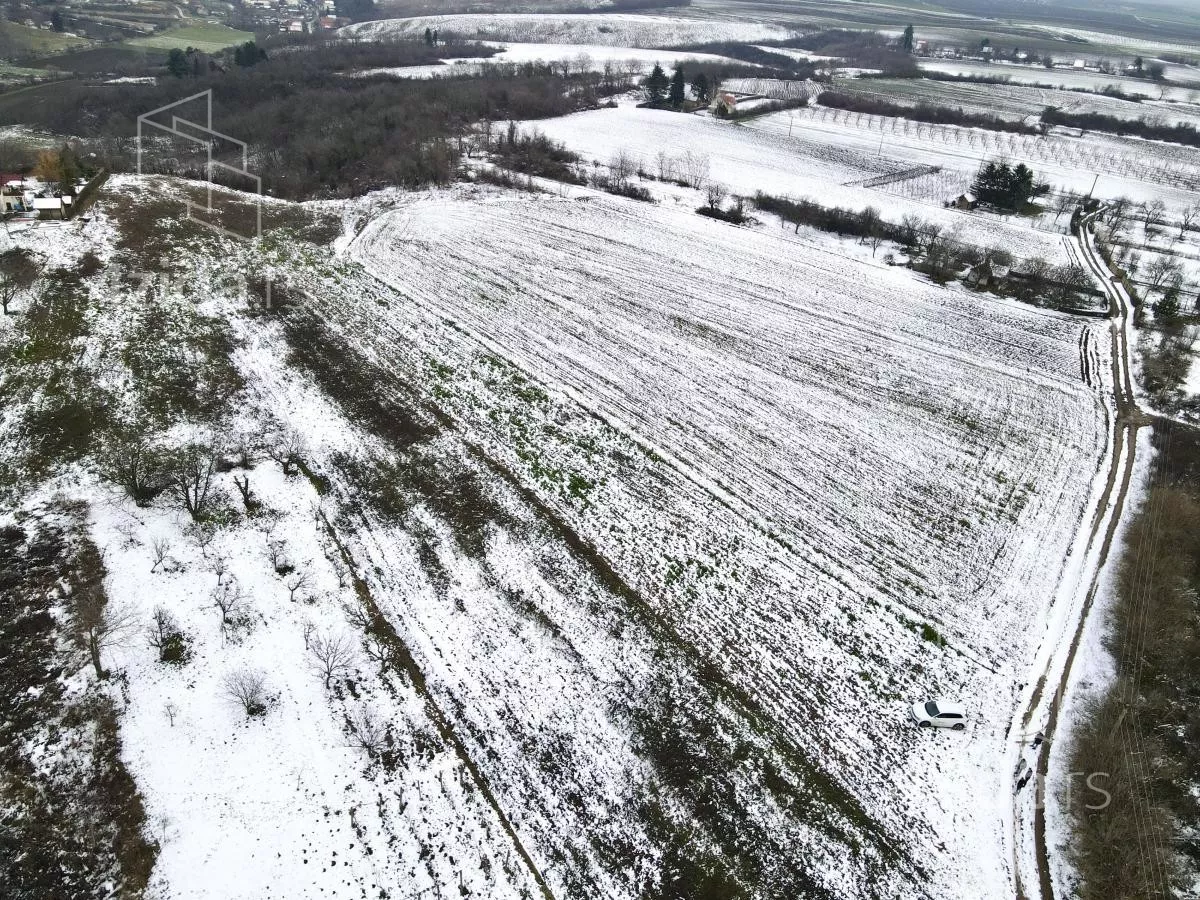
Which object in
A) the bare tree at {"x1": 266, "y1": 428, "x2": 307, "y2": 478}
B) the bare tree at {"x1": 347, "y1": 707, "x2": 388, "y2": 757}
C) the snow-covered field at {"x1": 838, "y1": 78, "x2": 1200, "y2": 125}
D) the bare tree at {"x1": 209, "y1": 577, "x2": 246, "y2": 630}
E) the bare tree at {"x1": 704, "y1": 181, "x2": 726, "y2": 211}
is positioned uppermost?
the snow-covered field at {"x1": 838, "y1": 78, "x2": 1200, "y2": 125}

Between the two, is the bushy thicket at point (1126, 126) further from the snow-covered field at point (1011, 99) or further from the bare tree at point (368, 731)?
the bare tree at point (368, 731)

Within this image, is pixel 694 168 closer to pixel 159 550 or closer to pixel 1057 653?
pixel 1057 653

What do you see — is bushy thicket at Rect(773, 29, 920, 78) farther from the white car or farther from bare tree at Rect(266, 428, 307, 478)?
the white car

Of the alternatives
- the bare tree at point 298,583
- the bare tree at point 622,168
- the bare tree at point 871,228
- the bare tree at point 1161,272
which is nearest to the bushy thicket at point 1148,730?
the bare tree at point 298,583

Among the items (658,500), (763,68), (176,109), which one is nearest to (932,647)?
(658,500)

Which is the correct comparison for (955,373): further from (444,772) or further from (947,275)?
(444,772)

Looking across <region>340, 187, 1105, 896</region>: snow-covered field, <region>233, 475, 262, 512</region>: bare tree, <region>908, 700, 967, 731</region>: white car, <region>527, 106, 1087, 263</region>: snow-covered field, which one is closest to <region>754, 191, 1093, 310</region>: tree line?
<region>340, 187, 1105, 896</region>: snow-covered field
